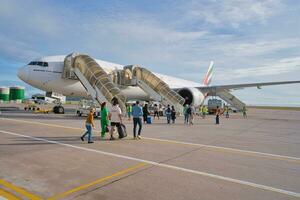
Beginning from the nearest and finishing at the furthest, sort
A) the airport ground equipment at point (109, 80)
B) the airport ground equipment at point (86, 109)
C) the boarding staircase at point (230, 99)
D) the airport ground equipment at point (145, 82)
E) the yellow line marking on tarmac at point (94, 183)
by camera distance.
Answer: the yellow line marking on tarmac at point (94, 183) < the airport ground equipment at point (109, 80) < the airport ground equipment at point (86, 109) < the airport ground equipment at point (145, 82) < the boarding staircase at point (230, 99)

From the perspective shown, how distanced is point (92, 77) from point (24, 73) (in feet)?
18.8

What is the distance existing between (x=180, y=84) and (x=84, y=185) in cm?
3021

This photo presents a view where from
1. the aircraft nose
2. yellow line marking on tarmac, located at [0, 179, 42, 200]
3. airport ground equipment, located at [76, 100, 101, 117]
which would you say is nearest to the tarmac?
yellow line marking on tarmac, located at [0, 179, 42, 200]

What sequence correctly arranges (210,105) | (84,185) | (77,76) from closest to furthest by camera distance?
(84,185) < (77,76) < (210,105)

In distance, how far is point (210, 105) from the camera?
124 feet

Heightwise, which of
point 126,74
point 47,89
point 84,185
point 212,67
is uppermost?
point 212,67

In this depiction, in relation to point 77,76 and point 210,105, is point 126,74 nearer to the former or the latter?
point 77,76

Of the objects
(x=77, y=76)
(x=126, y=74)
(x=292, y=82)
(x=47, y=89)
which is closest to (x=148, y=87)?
(x=126, y=74)

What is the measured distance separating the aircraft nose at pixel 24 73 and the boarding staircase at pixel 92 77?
2.81m

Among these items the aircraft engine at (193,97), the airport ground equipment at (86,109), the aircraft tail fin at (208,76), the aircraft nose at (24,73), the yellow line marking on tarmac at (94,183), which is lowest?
the yellow line marking on tarmac at (94,183)

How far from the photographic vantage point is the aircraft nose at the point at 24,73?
17.9 metres

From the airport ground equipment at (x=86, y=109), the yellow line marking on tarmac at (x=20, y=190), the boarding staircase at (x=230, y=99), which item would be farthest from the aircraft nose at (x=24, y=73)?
the boarding staircase at (x=230, y=99)

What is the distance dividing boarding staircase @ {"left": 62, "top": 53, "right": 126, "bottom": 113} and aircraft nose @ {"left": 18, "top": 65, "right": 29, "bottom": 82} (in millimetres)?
2814

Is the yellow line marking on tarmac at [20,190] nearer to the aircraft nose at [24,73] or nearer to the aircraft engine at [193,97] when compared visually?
the aircraft nose at [24,73]
